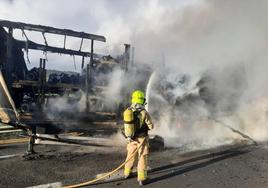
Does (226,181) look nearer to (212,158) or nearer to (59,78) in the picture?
(212,158)

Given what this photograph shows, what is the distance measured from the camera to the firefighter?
19.1 ft

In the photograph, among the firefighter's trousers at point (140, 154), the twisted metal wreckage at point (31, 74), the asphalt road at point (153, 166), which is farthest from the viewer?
A: the twisted metal wreckage at point (31, 74)

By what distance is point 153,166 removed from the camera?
272 inches

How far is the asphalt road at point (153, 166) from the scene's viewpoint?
5916mm

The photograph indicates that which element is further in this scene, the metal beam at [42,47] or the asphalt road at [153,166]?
the metal beam at [42,47]

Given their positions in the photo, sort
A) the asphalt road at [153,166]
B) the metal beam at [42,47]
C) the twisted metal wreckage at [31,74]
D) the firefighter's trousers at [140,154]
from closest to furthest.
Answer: the firefighter's trousers at [140,154]
the asphalt road at [153,166]
the twisted metal wreckage at [31,74]
the metal beam at [42,47]

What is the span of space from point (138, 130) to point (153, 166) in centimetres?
130

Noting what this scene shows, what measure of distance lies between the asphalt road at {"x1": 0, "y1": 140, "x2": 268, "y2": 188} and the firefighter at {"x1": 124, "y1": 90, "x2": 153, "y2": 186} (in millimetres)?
327

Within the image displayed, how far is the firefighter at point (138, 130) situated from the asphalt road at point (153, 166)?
33 cm

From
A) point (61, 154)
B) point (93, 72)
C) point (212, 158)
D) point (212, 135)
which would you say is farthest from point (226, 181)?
point (93, 72)

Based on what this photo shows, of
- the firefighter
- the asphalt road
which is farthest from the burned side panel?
the firefighter

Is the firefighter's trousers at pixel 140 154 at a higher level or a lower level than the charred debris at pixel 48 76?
lower

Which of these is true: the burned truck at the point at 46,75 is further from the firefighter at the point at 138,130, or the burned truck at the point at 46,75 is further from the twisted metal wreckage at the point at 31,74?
the firefighter at the point at 138,130

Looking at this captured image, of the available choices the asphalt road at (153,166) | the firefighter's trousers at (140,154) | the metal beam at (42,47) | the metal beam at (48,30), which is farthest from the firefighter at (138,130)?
the metal beam at (42,47)
